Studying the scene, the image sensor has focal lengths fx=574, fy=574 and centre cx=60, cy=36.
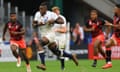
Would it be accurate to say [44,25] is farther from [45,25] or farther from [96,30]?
[96,30]

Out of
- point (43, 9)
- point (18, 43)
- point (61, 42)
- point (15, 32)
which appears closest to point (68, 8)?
point (18, 43)

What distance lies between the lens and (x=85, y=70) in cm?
1947

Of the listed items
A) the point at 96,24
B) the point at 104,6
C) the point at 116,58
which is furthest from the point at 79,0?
the point at 96,24

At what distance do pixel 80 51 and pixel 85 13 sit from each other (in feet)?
40.0

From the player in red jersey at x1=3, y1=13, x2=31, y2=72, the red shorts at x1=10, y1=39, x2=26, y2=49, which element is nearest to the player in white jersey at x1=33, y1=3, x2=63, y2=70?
the player in red jersey at x1=3, y1=13, x2=31, y2=72

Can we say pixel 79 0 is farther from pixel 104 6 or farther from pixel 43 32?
pixel 43 32

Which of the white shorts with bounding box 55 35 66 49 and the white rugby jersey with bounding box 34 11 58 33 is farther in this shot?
the white shorts with bounding box 55 35 66 49

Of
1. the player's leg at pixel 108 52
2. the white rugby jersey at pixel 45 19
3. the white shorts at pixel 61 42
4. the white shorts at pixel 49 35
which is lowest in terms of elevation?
the player's leg at pixel 108 52

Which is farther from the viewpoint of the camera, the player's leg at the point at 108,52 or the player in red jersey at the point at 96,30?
the player in red jersey at the point at 96,30

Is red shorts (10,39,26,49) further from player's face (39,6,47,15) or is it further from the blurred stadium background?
→ the blurred stadium background

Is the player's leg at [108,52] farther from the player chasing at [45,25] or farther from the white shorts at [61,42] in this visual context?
the player chasing at [45,25]

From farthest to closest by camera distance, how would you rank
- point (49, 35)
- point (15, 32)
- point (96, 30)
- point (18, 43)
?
point (96, 30) < point (18, 43) < point (15, 32) < point (49, 35)

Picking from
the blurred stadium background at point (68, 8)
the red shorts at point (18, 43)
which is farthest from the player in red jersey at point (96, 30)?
the blurred stadium background at point (68, 8)

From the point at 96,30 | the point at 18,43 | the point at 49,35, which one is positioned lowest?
the point at 18,43
